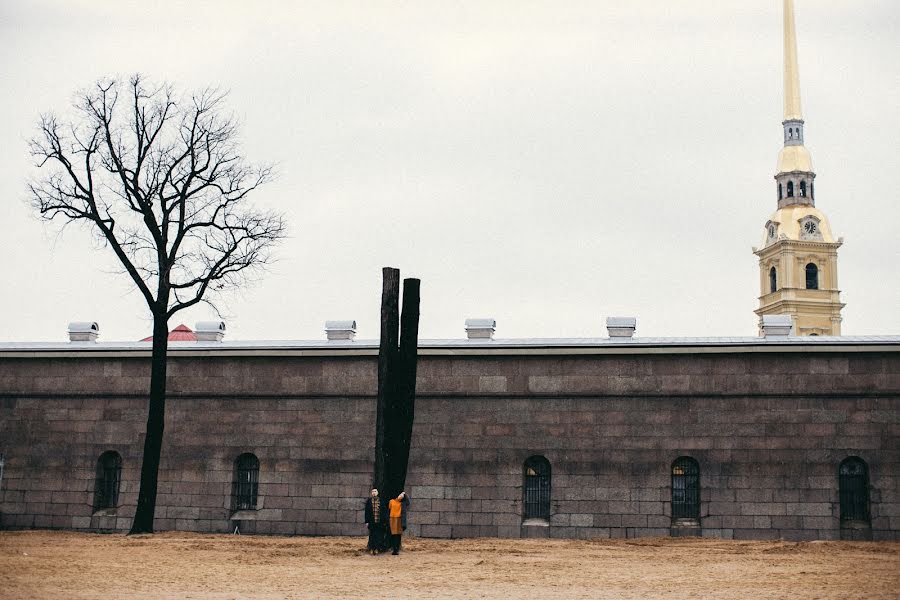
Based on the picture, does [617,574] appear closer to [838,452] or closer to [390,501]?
[390,501]

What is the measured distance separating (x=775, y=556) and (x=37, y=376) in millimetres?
20188

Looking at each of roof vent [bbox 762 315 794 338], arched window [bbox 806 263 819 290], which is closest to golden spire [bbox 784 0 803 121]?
arched window [bbox 806 263 819 290]

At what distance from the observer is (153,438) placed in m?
28.2

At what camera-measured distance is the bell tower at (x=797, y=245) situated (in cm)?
10850

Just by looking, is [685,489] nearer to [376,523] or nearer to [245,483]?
[376,523]

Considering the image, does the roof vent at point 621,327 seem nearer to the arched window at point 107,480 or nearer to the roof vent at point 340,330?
the roof vent at point 340,330

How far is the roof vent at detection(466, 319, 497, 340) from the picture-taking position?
29.9 meters

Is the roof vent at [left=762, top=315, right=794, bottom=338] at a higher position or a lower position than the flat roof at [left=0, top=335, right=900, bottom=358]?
higher

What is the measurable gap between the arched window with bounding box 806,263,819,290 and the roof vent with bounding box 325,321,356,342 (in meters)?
87.4

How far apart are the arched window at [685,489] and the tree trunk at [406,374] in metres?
7.24

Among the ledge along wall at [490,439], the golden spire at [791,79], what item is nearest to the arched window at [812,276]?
the golden spire at [791,79]

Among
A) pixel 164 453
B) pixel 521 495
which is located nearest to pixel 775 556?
pixel 521 495

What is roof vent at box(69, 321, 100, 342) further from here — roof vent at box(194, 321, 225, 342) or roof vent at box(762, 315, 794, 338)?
roof vent at box(762, 315, 794, 338)

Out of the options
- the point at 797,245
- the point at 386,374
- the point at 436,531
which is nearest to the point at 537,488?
the point at 436,531
